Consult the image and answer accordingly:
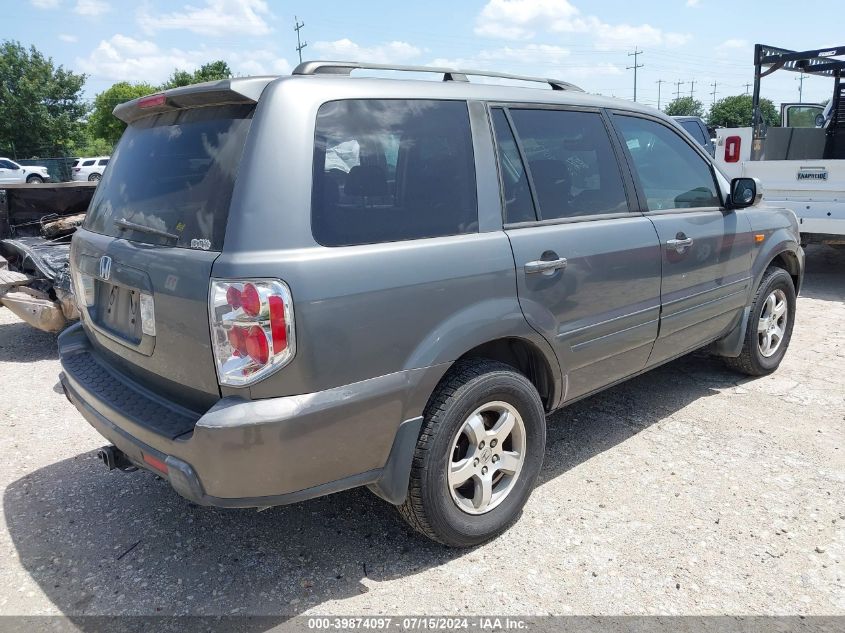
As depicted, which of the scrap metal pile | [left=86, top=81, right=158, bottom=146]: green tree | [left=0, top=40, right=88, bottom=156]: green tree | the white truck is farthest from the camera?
[left=86, top=81, right=158, bottom=146]: green tree

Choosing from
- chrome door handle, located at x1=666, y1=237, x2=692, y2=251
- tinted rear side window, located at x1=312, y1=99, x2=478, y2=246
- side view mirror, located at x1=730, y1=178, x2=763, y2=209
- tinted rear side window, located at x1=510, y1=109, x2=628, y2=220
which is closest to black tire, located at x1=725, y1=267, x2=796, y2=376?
side view mirror, located at x1=730, y1=178, x2=763, y2=209

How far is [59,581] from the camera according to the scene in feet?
8.81

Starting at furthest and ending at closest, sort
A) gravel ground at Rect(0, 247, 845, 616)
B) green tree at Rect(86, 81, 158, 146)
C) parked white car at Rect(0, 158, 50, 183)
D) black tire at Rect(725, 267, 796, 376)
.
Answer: green tree at Rect(86, 81, 158, 146), parked white car at Rect(0, 158, 50, 183), black tire at Rect(725, 267, 796, 376), gravel ground at Rect(0, 247, 845, 616)

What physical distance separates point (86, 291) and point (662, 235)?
116 inches

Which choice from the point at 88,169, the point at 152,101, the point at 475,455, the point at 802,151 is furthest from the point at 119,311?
the point at 88,169

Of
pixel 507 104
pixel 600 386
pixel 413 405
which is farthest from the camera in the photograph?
pixel 600 386

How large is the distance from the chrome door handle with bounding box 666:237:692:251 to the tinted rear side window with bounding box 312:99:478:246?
1.44 meters

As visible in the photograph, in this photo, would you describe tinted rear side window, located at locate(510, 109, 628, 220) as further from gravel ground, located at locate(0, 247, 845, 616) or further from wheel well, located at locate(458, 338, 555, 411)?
gravel ground, located at locate(0, 247, 845, 616)

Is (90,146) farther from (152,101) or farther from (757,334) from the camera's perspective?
(757,334)

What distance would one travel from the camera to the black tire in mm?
4539

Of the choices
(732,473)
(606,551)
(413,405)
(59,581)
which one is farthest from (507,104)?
(59,581)

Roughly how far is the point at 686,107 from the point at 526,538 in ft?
268

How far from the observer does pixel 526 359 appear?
10.2 feet

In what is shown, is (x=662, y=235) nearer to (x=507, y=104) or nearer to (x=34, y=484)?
(x=507, y=104)
